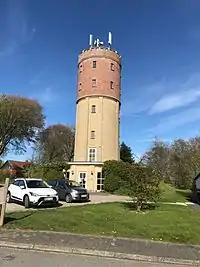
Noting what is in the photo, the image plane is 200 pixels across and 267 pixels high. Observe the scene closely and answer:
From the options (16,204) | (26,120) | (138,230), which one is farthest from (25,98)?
(138,230)

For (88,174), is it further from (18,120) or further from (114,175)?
(18,120)

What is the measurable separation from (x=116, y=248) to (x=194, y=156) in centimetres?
4388

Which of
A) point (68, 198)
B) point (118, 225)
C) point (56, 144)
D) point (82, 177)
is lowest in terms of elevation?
point (118, 225)

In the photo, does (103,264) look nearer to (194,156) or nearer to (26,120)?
(194,156)

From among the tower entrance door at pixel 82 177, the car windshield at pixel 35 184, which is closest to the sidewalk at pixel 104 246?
the car windshield at pixel 35 184

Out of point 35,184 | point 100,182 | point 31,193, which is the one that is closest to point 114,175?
point 100,182

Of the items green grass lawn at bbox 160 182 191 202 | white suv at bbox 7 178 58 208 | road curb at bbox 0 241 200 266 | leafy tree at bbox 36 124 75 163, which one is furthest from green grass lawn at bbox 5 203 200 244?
leafy tree at bbox 36 124 75 163

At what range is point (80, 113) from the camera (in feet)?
168

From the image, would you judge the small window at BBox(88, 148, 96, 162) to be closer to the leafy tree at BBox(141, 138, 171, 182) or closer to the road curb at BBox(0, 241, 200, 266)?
the leafy tree at BBox(141, 138, 171, 182)

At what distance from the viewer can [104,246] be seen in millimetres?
9641

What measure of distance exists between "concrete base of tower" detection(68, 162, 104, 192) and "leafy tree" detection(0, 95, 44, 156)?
46.8 ft

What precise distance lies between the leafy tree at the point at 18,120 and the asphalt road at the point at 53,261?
48216mm

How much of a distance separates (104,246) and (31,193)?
12507mm

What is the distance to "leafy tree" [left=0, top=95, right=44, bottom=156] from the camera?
55.6 m
